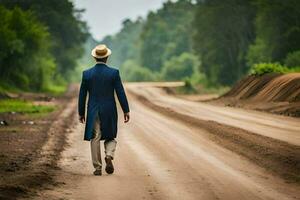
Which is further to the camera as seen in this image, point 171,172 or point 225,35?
point 225,35

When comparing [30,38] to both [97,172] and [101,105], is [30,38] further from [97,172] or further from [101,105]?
[97,172]

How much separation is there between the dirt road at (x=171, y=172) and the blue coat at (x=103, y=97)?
781 mm

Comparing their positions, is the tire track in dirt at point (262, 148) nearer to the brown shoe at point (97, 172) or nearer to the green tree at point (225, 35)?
the brown shoe at point (97, 172)

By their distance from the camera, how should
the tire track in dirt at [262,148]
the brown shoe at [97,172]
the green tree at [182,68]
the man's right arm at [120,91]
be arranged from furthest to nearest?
the green tree at [182,68] < the tire track in dirt at [262,148] < the man's right arm at [120,91] < the brown shoe at [97,172]

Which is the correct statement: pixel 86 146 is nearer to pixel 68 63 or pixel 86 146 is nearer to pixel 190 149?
pixel 190 149

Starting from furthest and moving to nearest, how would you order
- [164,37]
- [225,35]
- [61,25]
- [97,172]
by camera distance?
[164,37], [61,25], [225,35], [97,172]

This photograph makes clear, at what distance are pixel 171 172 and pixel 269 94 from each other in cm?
2316

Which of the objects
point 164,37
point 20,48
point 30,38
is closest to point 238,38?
point 30,38

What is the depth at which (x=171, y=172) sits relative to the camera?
11172 mm

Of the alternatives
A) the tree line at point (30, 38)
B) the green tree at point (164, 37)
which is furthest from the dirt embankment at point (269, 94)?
the green tree at point (164, 37)

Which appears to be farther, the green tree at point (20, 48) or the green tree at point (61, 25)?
the green tree at point (61, 25)

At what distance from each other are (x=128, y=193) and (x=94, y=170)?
101 inches

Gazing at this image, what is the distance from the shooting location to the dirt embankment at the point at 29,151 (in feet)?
31.9

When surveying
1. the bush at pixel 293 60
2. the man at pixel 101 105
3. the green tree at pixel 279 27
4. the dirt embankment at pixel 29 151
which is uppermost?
the green tree at pixel 279 27
